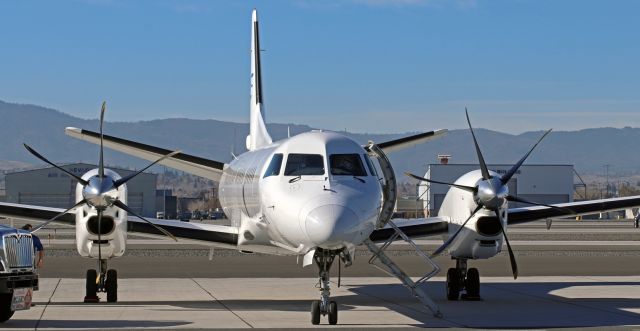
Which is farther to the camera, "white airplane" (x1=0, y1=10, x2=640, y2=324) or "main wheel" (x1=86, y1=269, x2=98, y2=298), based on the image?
"main wheel" (x1=86, y1=269, x2=98, y2=298)

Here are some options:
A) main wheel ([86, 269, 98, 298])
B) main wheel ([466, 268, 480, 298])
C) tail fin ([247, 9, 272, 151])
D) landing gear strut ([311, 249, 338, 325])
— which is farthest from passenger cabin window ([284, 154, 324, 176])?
tail fin ([247, 9, 272, 151])

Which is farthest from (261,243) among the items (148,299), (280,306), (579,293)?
(579,293)

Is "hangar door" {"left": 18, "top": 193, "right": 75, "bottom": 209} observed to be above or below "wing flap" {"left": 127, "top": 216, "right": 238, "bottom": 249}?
above

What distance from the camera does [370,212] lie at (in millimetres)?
15273

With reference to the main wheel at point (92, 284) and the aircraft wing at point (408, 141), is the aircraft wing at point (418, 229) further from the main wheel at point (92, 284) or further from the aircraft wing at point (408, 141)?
the main wheel at point (92, 284)

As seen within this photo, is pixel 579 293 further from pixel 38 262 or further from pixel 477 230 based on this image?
pixel 38 262

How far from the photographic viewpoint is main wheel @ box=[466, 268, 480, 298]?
20719 mm

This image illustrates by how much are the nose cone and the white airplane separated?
13 millimetres

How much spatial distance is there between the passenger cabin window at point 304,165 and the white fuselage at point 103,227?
440cm

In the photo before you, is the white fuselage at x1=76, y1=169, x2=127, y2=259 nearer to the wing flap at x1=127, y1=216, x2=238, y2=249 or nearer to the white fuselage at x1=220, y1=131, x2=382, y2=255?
the wing flap at x1=127, y1=216, x2=238, y2=249

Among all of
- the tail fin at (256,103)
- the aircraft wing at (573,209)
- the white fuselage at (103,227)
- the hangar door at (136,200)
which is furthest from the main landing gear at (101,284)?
the hangar door at (136,200)

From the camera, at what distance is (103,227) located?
19.5m

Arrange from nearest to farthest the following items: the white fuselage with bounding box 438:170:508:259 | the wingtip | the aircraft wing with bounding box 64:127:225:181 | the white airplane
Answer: the white airplane → the white fuselage with bounding box 438:170:508:259 → the aircraft wing with bounding box 64:127:225:181 → the wingtip

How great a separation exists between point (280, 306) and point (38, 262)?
471 cm
